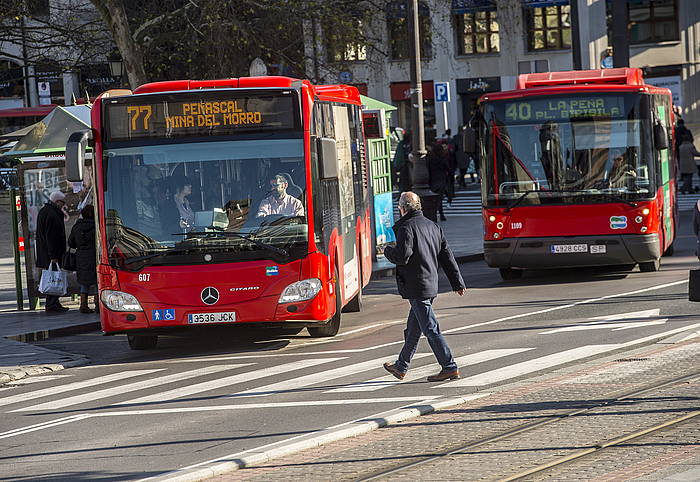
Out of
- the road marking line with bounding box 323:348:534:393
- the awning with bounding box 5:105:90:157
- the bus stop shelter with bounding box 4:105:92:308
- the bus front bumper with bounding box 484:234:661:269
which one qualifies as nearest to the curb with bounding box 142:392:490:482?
the road marking line with bounding box 323:348:534:393

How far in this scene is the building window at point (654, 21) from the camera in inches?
2136

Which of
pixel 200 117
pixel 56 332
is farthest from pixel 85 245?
pixel 200 117

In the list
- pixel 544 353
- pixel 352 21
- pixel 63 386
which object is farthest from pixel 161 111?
pixel 352 21

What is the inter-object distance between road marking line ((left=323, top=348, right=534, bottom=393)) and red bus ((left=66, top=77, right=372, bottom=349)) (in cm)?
208

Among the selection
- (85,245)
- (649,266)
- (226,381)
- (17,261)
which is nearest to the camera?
(226,381)

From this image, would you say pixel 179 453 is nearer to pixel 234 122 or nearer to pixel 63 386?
pixel 63 386

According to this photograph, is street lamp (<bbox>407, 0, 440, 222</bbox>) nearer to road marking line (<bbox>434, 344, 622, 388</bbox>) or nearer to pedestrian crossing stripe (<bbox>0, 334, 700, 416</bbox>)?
pedestrian crossing stripe (<bbox>0, 334, 700, 416</bbox>)

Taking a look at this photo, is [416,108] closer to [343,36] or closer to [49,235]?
[343,36]

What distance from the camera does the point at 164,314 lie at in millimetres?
13883

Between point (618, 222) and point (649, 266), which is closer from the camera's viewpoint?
point (618, 222)

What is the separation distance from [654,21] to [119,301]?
44.1 metres

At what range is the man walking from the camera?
11.2m

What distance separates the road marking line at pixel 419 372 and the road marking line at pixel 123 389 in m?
2.09

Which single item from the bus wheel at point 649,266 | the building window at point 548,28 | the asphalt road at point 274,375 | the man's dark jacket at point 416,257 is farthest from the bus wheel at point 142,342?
the building window at point 548,28
